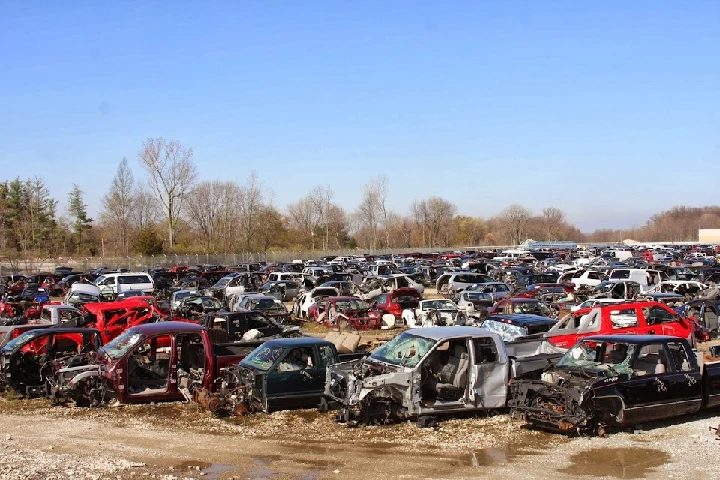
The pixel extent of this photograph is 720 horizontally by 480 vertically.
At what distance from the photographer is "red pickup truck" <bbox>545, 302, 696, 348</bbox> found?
17.7 metres

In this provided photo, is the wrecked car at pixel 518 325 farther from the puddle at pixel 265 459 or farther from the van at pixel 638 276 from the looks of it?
the van at pixel 638 276

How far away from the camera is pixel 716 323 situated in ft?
71.8

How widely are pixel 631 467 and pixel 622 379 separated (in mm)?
1789

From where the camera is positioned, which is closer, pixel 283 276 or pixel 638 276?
Result: pixel 638 276

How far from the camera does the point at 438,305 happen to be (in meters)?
26.0

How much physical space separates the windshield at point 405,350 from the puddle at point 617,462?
9.71 ft

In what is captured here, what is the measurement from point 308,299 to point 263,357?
54.7ft

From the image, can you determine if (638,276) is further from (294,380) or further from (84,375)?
(84,375)

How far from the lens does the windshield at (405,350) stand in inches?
474

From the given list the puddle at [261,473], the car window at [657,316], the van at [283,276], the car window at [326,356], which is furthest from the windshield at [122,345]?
the van at [283,276]

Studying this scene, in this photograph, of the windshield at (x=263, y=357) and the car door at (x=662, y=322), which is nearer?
the windshield at (x=263, y=357)

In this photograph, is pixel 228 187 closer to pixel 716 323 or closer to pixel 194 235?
pixel 194 235

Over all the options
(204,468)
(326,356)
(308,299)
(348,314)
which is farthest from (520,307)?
(204,468)

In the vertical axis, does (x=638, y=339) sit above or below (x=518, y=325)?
above
